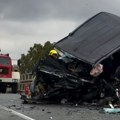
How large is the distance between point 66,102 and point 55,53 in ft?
6.50

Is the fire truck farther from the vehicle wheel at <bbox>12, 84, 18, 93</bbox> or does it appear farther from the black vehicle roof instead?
the black vehicle roof

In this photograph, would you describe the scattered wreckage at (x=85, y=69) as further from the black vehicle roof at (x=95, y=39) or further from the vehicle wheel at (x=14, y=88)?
the vehicle wheel at (x=14, y=88)

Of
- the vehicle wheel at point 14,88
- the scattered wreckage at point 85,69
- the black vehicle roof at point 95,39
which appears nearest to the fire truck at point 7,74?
the vehicle wheel at point 14,88

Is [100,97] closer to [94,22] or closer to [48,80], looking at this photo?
[48,80]

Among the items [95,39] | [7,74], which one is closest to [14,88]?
[7,74]

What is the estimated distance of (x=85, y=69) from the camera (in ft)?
59.4

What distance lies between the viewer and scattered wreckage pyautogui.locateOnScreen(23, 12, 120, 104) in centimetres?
1734

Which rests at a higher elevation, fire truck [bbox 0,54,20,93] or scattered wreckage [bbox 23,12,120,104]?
fire truck [bbox 0,54,20,93]

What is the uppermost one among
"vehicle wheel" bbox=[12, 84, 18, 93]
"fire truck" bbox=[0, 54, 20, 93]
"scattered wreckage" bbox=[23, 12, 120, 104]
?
"fire truck" bbox=[0, 54, 20, 93]

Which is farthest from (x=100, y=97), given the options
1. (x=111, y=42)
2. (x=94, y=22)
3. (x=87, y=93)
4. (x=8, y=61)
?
(x=8, y=61)

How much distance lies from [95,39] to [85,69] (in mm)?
1081

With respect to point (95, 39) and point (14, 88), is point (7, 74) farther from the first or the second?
point (95, 39)

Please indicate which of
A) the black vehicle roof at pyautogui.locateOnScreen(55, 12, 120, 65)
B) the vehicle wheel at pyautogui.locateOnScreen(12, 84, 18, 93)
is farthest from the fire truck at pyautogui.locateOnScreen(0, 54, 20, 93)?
the black vehicle roof at pyautogui.locateOnScreen(55, 12, 120, 65)

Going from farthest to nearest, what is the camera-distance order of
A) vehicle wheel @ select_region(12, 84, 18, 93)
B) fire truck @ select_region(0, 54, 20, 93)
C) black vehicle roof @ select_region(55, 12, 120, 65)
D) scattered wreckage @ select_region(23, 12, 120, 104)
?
vehicle wheel @ select_region(12, 84, 18, 93) → fire truck @ select_region(0, 54, 20, 93) → scattered wreckage @ select_region(23, 12, 120, 104) → black vehicle roof @ select_region(55, 12, 120, 65)
